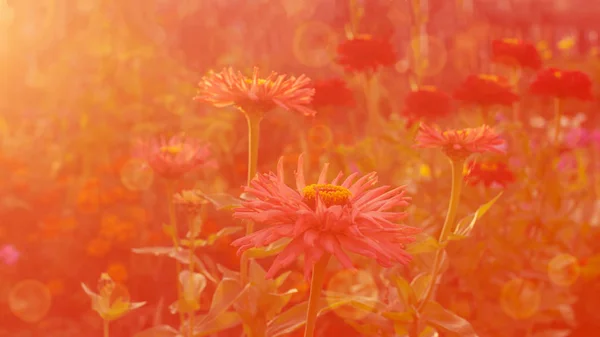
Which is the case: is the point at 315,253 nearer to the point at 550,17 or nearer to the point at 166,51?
the point at 166,51

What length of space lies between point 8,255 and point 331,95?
4.93ft

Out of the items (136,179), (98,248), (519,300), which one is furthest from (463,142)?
(136,179)

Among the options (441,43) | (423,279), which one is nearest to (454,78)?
(441,43)

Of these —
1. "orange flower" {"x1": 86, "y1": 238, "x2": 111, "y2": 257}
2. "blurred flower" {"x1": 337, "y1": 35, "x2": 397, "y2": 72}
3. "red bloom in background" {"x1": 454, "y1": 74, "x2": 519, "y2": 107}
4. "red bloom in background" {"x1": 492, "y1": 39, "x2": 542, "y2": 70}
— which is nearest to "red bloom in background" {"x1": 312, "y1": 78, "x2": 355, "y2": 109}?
"blurred flower" {"x1": 337, "y1": 35, "x2": 397, "y2": 72}

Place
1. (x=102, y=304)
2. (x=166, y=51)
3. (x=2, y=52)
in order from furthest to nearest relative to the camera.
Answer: (x=166, y=51), (x=2, y=52), (x=102, y=304)

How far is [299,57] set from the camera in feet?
19.4

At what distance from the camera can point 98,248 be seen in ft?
9.94

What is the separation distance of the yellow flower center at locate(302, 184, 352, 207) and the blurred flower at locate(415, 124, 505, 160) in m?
0.47

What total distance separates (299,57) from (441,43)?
4.35 ft

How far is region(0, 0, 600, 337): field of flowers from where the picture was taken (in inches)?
60.4

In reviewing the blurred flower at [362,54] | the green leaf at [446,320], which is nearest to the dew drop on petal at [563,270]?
the blurred flower at [362,54]

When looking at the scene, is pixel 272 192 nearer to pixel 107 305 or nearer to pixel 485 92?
pixel 107 305

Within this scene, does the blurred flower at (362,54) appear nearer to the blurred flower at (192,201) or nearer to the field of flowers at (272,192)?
the field of flowers at (272,192)

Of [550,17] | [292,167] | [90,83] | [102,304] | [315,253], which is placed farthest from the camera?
[550,17]
